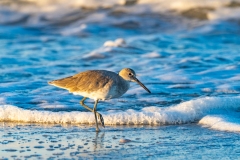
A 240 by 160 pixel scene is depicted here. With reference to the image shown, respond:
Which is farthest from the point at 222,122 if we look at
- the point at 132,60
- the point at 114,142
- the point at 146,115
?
the point at 132,60

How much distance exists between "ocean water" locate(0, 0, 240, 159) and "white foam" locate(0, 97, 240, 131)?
0.01 meters

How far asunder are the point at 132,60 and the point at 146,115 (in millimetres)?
4720

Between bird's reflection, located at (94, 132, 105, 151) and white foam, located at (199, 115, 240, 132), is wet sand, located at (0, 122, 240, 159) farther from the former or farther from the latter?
white foam, located at (199, 115, 240, 132)

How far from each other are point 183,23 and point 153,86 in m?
7.50

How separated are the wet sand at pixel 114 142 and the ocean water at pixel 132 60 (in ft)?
0.18

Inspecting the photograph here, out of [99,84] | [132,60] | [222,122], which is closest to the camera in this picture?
[99,84]

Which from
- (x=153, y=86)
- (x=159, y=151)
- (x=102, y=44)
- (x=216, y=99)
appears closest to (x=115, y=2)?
(x=102, y=44)

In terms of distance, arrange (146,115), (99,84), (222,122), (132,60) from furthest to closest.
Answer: (132,60) < (146,115) < (222,122) < (99,84)

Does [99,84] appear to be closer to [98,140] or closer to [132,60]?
[98,140]

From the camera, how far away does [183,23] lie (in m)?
16.0

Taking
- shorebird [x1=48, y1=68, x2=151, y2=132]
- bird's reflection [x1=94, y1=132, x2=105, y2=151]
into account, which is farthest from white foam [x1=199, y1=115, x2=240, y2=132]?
bird's reflection [x1=94, y1=132, x2=105, y2=151]

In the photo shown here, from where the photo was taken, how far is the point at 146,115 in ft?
22.3

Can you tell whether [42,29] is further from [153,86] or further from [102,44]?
[153,86]

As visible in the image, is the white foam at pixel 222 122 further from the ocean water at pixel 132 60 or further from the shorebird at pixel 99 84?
the shorebird at pixel 99 84
